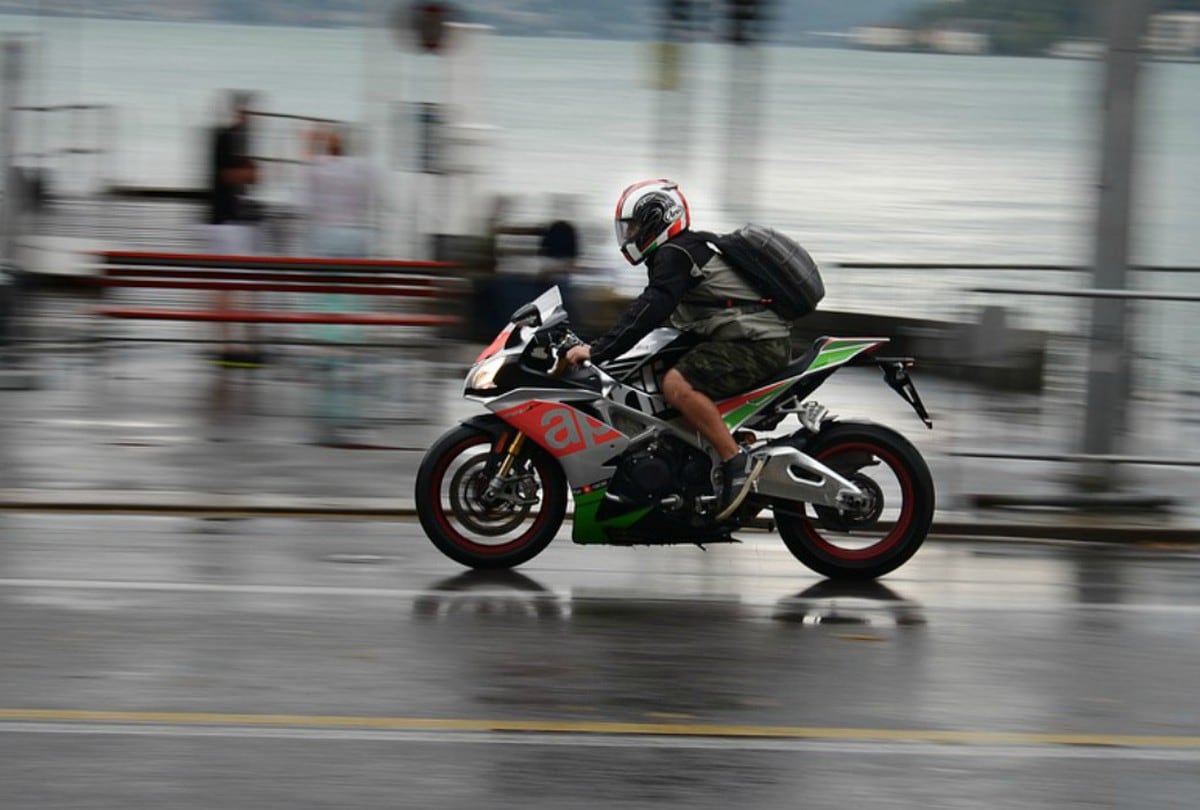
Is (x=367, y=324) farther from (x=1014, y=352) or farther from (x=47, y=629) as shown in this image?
(x=47, y=629)

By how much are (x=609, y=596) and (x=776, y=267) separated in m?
1.66

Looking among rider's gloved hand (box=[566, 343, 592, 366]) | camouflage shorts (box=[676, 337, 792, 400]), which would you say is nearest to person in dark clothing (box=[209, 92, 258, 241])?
rider's gloved hand (box=[566, 343, 592, 366])

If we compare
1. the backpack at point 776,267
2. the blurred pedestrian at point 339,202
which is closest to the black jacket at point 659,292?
the backpack at point 776,267

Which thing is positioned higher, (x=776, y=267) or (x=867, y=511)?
(x=776, y=267)

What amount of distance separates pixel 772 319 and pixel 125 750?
13.1 feet

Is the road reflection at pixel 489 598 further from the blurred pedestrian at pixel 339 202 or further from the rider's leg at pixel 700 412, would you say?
the blurred pedestrian at pixel 339 202

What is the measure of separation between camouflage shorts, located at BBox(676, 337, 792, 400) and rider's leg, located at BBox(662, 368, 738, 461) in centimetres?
6

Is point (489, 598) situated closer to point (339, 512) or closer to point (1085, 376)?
point (339, 512)

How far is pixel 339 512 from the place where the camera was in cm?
1090

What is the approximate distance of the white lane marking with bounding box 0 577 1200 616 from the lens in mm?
8852

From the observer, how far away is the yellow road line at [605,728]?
22.1 ft

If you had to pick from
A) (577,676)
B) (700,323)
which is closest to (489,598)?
(577,676)

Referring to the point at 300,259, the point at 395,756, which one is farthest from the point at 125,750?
the point at 300,259

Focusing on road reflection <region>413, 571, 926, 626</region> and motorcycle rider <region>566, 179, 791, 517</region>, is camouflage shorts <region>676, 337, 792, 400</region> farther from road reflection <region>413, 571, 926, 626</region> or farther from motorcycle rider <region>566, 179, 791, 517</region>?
road reflection <region>413, 571, 926, 626</region>
